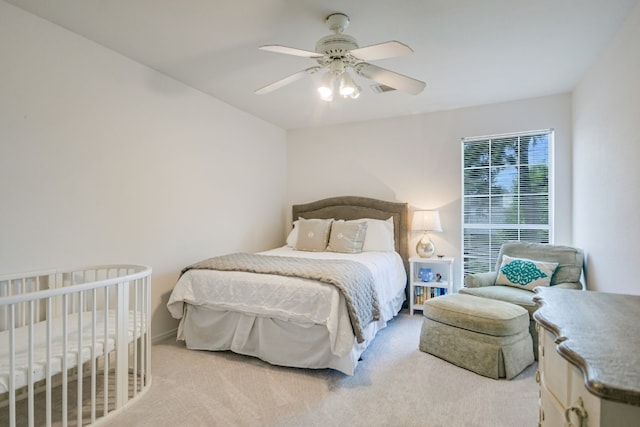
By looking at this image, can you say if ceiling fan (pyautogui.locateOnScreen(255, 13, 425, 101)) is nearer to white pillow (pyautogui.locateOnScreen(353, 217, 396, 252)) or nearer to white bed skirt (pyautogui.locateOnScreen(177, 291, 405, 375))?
white bed skirt (pyautogui.locateOnScreen(177, 291, 405, 375))

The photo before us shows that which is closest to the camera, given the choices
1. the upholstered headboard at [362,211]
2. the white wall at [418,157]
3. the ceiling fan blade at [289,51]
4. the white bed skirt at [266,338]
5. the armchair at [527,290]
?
the ceiling fan blade at [289,51]

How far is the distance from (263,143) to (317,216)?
4.08 ft

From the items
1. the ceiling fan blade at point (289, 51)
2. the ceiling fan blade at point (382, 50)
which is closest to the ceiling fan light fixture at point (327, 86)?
the ceiling fan blade at point (289, 51)

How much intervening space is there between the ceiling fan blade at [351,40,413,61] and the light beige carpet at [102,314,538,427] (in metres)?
2.12

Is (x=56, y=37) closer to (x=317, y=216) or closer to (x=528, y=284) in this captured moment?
(x=317, y=216)

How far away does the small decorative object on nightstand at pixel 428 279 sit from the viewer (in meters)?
3.85

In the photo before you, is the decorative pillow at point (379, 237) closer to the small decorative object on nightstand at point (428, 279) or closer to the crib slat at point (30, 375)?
the small decorative object on nightstand at point (428, 279)

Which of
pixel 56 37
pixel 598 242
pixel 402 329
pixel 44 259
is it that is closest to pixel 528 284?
pixel 598 242

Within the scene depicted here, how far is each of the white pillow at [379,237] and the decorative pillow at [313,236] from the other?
0.47m

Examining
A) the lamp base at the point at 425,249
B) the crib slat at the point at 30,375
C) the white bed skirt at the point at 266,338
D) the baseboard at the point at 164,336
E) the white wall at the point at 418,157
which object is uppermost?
the white wall at the point at 418,157

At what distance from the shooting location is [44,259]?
7.55 ft

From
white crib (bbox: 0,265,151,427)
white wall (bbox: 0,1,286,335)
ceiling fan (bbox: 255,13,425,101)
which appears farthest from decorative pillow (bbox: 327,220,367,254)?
white crib (bbox: 0,265,151,427)

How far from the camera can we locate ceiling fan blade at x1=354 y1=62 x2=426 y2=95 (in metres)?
2.29

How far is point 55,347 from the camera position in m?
1.84
